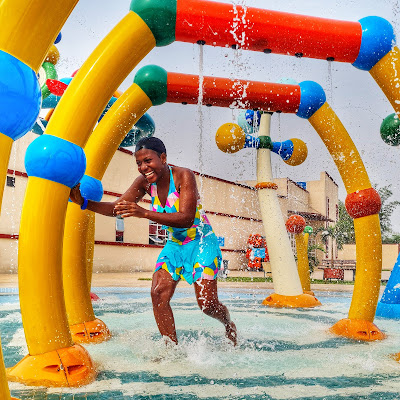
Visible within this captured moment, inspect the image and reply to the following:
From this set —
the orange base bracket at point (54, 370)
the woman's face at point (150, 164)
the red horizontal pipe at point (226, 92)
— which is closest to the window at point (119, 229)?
the red horizontal pipe at point (226, 92)

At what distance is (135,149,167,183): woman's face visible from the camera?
3117 mm

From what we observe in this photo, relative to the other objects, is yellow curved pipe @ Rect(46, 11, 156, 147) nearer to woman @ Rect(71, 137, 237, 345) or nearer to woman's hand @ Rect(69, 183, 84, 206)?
woman's hand @ Rect(69, 183, 84, 206)

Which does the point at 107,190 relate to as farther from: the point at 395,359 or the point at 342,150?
the point at 395,359

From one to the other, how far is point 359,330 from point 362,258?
670mm

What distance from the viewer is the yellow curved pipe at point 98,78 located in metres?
2.59

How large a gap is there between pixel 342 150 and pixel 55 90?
3.53m

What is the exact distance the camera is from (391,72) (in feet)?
10.9

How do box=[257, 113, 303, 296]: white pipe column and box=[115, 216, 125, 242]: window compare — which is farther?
box=[115, 216, 125, 242]: window

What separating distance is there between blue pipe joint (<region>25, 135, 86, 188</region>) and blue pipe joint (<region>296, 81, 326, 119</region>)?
289 cm

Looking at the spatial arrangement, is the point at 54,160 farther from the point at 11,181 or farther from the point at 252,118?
the point at 11,181

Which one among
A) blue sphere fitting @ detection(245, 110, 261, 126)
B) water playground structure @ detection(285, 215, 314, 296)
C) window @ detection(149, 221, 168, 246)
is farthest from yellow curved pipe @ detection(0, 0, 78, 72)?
window @ detection(149, 221, 168, 246)

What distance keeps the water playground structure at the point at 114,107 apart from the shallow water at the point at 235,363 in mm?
247

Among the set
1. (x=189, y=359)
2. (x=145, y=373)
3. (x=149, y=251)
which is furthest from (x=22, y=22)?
(x=149, y=251)

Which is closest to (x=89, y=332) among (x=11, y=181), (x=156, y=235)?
(x=11, y=181)
